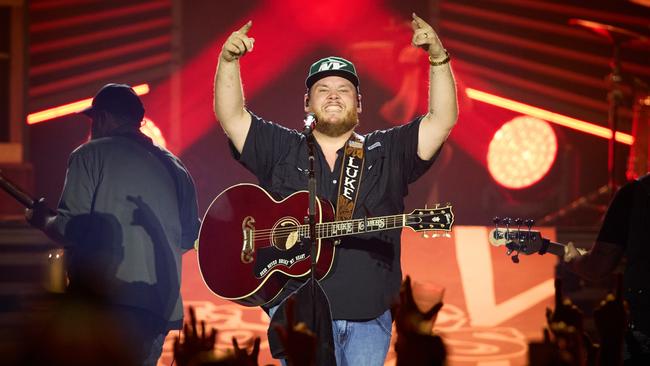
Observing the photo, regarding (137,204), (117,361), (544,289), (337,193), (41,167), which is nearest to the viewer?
(117,361)

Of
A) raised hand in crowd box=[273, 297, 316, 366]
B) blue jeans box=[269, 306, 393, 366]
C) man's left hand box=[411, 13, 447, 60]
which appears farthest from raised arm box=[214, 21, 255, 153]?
raised hand in crowd box=[273, 297, 316, 366]

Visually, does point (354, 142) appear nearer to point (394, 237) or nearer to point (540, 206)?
point (394, 237)

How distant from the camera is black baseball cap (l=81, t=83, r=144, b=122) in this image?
426 cm

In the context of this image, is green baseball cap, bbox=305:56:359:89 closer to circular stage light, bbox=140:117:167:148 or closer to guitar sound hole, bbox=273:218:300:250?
guitar sound hole, bbox=273:218:300:250

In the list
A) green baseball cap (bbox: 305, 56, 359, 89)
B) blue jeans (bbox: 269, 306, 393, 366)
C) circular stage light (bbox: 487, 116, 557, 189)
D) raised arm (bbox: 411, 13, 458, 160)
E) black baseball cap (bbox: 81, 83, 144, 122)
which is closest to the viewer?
raised arm (bbox: 411, 13, 458, 160)

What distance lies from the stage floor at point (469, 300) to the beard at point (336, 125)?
2.31 m

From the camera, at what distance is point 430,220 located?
12.4 ft

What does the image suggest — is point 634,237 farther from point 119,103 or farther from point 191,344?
point 119,103

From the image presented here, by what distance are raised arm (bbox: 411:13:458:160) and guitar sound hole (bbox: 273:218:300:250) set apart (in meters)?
0.68

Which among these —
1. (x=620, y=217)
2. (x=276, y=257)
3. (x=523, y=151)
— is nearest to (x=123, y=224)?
(x=276, y=257)

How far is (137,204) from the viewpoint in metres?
4.21

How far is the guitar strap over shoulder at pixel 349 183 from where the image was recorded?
381 centimetres

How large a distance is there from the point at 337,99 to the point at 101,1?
A: 6928 millimetres

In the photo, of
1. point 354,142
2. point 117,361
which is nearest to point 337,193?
point 354,142
